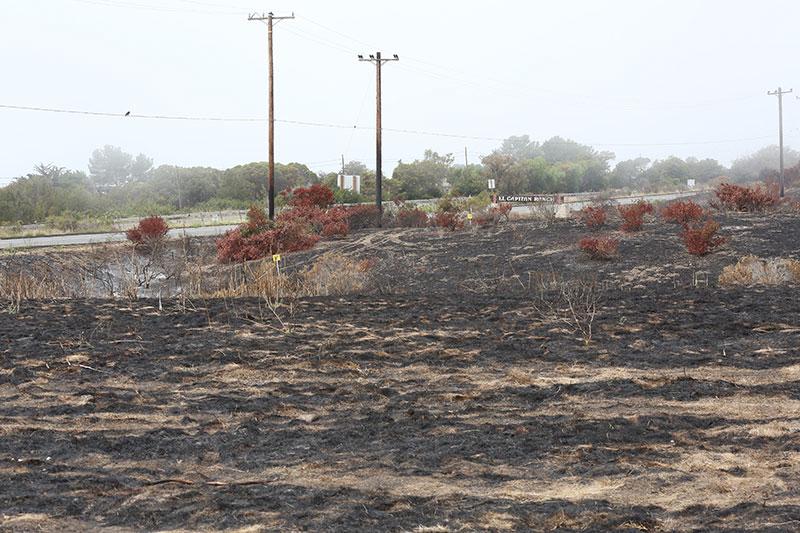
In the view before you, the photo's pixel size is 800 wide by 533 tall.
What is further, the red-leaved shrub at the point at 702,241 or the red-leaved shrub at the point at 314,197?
the red-leaved shrub at the point at 314,197

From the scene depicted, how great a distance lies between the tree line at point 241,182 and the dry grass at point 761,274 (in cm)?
3364

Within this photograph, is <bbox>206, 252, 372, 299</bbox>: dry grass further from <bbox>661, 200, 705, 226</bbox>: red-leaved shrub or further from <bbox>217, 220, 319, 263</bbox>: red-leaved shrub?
<bbox>661, 200, 705, 226</bbox>: red-leaved shrub

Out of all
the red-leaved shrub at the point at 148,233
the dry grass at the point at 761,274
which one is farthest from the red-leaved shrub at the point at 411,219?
the dry grass at the point at 761,274

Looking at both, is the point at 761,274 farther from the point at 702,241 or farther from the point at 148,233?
the point at 148,233

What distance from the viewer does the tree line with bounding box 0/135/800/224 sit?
51344 mm

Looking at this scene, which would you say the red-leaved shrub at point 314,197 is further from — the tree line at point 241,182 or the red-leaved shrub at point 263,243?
the tree line at point 241,182

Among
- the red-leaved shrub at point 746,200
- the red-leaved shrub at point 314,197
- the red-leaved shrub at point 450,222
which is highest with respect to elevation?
the red-leaved shrub at point 314,197

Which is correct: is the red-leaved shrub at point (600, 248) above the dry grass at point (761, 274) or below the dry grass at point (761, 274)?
above

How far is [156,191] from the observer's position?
6950 cm

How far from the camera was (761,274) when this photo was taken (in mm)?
15484

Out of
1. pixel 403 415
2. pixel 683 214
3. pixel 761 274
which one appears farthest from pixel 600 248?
pixel 403 415

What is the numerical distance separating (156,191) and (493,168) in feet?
84.9

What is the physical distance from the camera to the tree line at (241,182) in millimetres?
51344

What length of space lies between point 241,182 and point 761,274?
53363 mm
